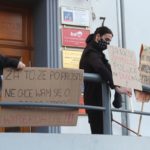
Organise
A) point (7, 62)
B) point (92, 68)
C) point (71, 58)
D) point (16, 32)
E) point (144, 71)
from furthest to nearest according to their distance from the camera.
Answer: point (16, 32)
point (71, 58)
point (144, 71)
point (92, 68)
point (7, 62)

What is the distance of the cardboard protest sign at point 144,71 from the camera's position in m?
5.84

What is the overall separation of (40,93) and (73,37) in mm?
2535

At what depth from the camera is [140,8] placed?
817cm

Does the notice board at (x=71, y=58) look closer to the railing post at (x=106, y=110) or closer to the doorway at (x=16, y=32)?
the doorway at (x=16, y=32)

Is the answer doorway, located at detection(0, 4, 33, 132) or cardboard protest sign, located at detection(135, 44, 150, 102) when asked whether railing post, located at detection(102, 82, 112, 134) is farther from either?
doorway, located at detection(0, 4, 33, 132)

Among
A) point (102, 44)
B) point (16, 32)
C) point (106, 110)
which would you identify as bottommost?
point (106, 110)

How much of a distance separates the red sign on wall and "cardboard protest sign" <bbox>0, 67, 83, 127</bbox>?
2274mm

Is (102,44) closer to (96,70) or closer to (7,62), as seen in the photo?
(96,70)

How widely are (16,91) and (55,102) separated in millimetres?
386

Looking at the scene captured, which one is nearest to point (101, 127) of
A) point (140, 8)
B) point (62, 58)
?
point (62, 58)

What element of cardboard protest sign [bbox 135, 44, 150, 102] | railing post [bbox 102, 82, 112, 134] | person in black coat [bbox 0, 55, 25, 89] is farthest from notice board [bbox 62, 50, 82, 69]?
person in black coat [bbox 0, 55, 25, 89]

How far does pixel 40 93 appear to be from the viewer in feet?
16.8

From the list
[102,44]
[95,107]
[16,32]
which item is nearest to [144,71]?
[102,44]

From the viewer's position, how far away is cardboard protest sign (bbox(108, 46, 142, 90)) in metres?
5.38
